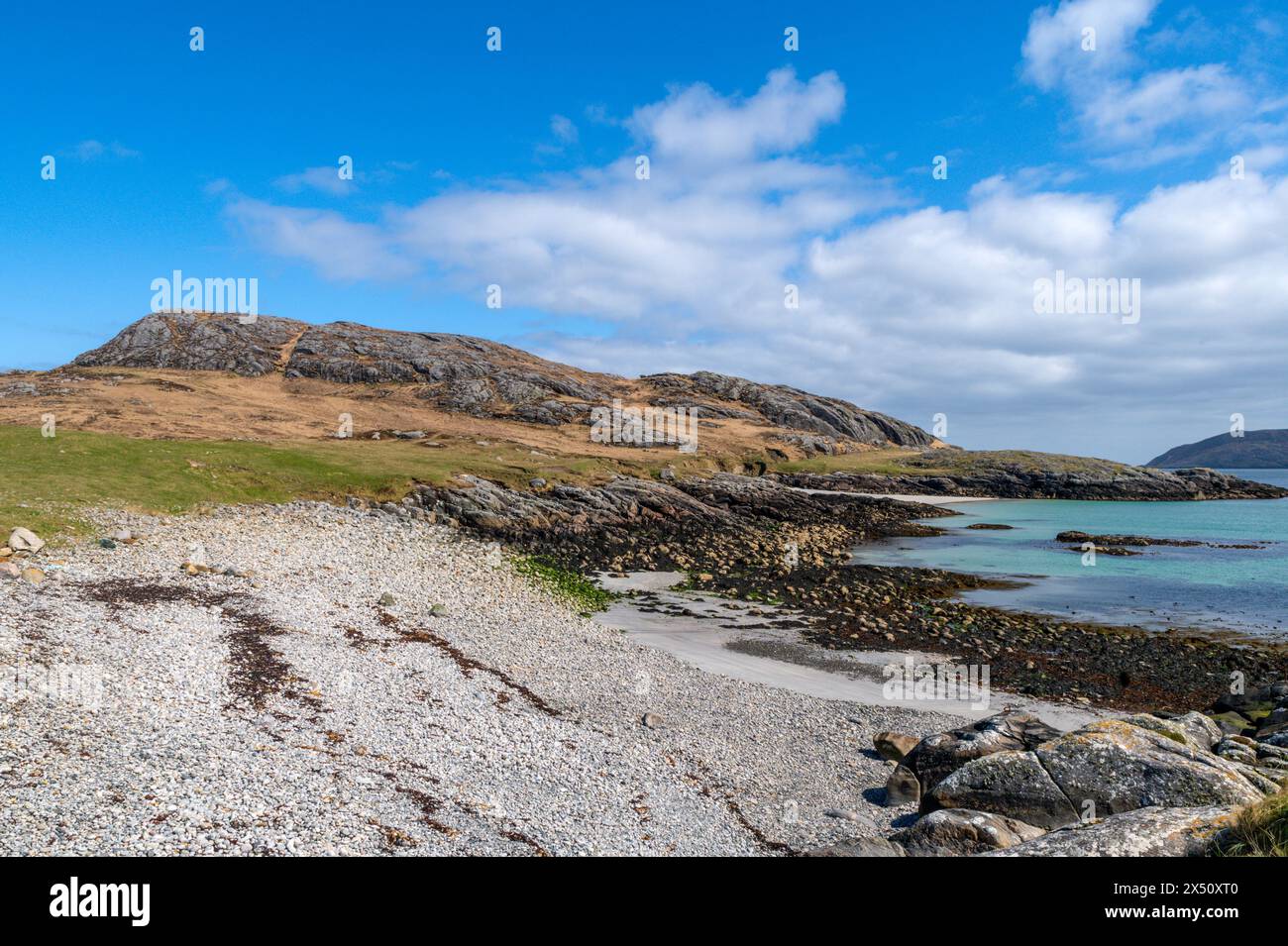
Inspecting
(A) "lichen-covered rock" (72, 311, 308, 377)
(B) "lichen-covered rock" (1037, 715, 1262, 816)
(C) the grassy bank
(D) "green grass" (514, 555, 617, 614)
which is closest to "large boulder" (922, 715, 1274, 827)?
(B) "lichen-covered rock" (1037, 715, 1262, 816)

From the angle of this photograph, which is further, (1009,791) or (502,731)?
(502,731)

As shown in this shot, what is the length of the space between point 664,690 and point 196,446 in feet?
156

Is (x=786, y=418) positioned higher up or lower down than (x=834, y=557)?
higher up

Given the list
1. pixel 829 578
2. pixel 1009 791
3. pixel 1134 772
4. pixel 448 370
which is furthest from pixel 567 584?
pixel 448 370

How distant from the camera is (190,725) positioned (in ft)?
50.2

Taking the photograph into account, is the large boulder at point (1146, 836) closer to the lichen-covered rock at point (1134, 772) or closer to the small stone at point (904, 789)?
the lichen-covered rock at point (1134, 772)

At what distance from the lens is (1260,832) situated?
727 cm

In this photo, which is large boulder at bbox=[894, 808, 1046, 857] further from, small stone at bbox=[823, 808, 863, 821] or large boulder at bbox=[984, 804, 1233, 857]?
large boulder at bbox=[984, 804, 1233, 857]

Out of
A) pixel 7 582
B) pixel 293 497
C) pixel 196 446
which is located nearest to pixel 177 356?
pixel 196 446

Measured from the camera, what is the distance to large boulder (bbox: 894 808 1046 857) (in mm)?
12172

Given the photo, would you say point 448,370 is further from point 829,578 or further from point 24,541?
point 24,541

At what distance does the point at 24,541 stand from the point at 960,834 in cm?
3485

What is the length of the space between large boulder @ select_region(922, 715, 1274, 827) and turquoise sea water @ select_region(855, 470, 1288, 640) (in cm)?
2905
